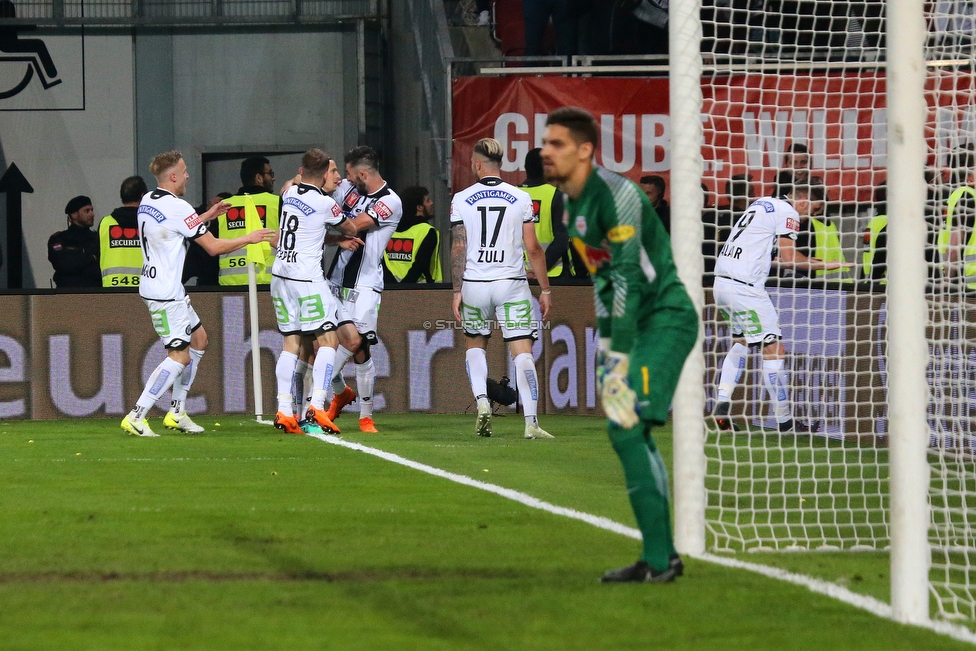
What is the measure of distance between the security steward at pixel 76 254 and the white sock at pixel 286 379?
14.7ft

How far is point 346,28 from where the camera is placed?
2109 centimetres

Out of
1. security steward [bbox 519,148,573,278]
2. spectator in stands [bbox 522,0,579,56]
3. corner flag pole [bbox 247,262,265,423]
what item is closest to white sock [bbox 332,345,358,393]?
corner flag pole [bbox 247,262,265,423]

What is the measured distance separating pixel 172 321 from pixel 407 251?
12.7 ft

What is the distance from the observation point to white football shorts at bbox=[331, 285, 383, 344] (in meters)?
13.5

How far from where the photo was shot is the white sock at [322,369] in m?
12.7

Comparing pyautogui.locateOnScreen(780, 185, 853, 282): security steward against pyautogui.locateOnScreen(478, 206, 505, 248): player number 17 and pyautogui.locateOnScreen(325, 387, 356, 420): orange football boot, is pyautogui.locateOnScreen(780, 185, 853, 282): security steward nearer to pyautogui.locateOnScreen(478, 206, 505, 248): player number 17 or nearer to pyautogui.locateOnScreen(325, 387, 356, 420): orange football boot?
pyautogui.locateOnScreen(478, 206, 505, 248): player number 17

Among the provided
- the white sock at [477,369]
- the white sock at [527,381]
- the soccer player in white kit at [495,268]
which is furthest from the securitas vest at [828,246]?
the white sock at [477,369]

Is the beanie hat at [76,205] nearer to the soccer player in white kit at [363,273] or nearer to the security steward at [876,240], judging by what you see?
the soccer player in white kit at [363,273]

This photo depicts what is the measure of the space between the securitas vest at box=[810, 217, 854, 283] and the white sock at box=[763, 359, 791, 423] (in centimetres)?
113

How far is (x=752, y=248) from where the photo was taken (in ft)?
43.4

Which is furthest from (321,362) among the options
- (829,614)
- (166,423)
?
(829,614)

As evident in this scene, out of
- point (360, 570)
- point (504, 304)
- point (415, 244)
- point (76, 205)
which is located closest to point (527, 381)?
point (504, 304)

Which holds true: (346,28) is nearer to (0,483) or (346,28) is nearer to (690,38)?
(0,483)

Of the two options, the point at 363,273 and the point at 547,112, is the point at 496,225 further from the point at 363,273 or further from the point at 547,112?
the point at 547,112
